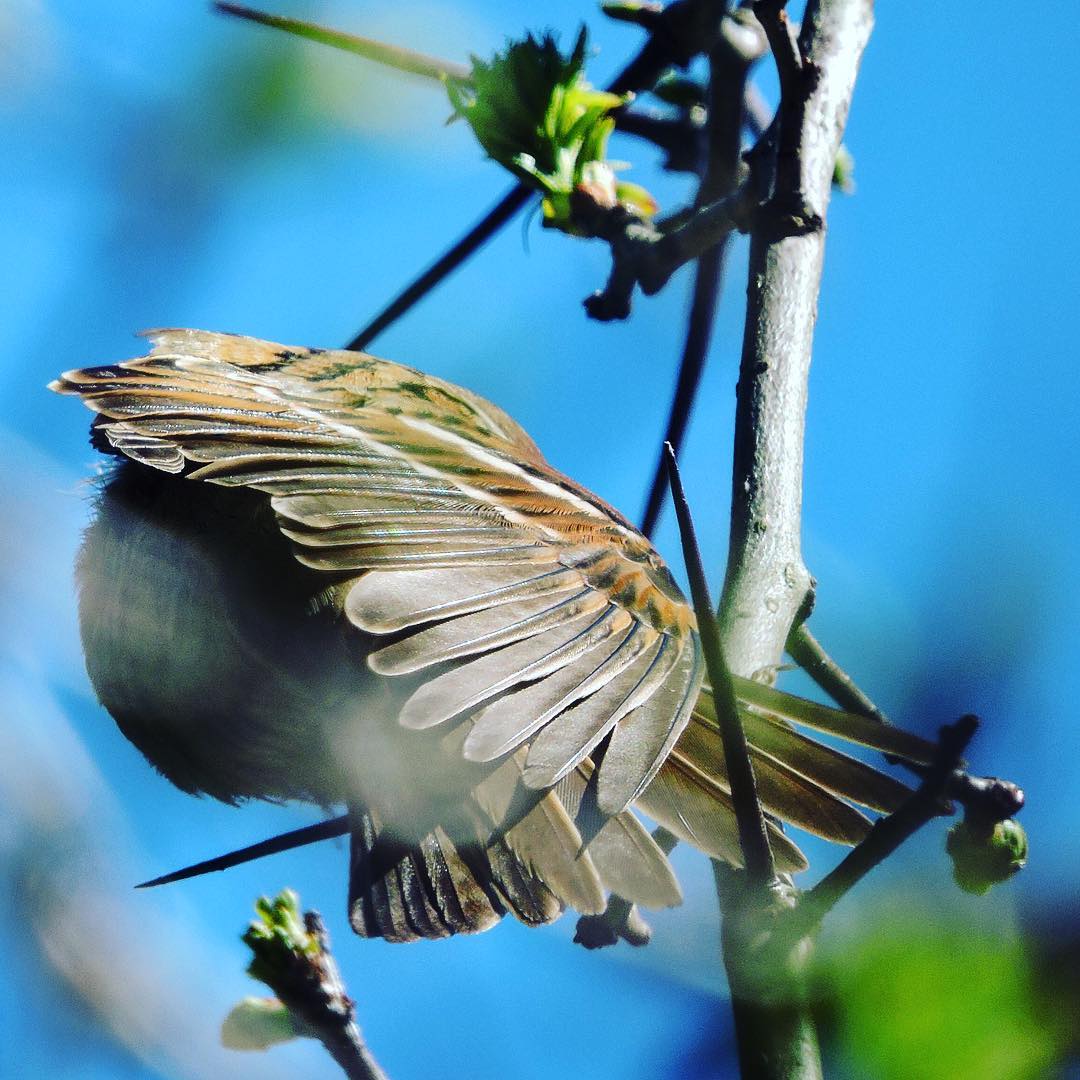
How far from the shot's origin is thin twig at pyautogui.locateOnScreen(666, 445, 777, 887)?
44.5 inches

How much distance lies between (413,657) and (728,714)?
1.95ft

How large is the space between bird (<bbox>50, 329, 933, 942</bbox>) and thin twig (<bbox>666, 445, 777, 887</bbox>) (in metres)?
0.18

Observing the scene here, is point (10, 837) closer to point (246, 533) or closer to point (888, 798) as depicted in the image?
point (246, 533)

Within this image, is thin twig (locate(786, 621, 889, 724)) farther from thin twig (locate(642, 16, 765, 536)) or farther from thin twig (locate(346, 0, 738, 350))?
thin twig (locate(346, 0, 738, 350))

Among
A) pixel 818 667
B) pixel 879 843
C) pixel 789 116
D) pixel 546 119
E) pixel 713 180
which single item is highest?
pixel 713 180

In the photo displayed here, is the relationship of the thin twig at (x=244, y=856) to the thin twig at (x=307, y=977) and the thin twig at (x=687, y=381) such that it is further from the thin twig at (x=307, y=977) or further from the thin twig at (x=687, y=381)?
the thin twig at (x=687, y=381)

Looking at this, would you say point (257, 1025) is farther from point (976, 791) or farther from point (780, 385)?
point (780, 385)

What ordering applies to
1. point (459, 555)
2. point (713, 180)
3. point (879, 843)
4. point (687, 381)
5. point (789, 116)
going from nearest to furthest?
1. point (879, 843)
2. point (789, 116)
3. point (459, 555)
4. point (687, 381)
5. point (713, 180)

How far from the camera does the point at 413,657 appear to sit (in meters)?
1.71

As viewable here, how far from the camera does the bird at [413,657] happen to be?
5.67ft

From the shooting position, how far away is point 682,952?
105 centimetres

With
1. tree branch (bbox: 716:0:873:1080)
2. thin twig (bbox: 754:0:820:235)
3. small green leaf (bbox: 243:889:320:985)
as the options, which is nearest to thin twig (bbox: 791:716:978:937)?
tree branch (bbox: 716:0:873:1080)

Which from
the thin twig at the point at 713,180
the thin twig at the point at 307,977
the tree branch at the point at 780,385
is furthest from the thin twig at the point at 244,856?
the thin twig at the point at 713,180

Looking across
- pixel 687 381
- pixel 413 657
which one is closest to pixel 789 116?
pixel 687 381
